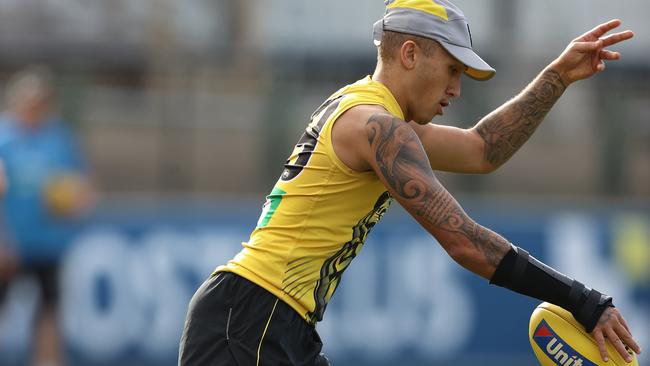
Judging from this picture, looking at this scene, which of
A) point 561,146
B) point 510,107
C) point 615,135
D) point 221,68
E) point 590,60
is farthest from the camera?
point 221,68

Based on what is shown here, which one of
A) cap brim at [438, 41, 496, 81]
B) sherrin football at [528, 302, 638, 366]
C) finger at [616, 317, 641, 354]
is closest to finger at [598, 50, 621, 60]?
cap brim at [438, 41, 496, 81]

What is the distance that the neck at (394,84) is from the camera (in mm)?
4578

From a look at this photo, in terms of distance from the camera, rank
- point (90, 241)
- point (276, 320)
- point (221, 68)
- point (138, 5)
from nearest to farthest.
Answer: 1. point (276, 320)
2. point (90, 241)
3. point (221, 68)
4. point (138, 5)

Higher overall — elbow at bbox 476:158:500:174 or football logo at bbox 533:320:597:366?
elbow at bbox 476:158:500:174

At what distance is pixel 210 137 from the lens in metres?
13.5

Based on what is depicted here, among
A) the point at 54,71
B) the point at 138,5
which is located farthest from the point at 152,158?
the point at 138,5

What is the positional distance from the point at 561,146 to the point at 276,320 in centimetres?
1022

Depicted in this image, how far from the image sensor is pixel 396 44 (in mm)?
4559

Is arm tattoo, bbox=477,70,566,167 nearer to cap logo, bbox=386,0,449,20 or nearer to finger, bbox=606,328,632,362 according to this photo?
cap logo, bbox=386,0,449,20

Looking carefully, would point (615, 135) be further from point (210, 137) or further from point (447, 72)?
Result: point (447, 72)

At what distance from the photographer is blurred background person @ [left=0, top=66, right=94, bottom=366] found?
9938 mm

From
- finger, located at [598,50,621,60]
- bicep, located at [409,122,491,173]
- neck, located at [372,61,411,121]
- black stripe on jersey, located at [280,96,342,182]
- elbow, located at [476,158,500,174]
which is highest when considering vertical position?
finger, located at [598,50,621,60]

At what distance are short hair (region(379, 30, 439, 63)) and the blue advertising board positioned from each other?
6.22 metres

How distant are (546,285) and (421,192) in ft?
1.77
